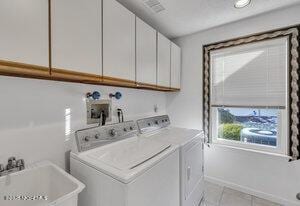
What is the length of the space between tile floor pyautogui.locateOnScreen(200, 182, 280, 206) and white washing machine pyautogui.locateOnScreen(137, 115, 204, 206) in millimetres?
207

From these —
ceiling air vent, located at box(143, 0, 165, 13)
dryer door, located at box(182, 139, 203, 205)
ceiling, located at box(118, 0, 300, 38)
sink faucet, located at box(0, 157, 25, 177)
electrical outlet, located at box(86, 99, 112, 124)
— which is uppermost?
ceiling, located at box(118, 0, 300, 38)

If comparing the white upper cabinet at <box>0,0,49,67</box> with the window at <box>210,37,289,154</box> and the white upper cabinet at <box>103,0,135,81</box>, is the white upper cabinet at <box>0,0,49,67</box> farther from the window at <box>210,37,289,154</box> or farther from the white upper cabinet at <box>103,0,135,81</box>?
the window at <box>210,37,289,154</box>

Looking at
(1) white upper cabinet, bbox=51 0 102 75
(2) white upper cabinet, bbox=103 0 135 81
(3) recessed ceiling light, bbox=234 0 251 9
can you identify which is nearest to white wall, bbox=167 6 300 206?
(3) recessed ceiling light, bbox=234 0 251 9

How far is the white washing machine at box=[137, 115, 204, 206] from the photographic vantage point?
5.00ft

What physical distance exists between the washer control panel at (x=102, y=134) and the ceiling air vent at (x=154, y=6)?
135 cm

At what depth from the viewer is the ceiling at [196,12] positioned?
5.87ft

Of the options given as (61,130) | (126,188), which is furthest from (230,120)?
(61,130)

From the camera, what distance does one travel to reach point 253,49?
2158 millimetres

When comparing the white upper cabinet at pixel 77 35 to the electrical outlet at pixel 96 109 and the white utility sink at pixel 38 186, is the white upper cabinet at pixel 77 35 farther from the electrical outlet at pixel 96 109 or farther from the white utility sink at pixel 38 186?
the white utility sink at pixel 38 186

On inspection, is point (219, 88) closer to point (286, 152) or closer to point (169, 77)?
point (169, 77)

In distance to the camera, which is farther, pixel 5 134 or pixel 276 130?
pixel 276 130

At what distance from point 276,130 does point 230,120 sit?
1.84 ft

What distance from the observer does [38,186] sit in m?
1.13

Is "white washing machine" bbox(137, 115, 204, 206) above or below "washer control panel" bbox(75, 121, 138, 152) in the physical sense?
below
